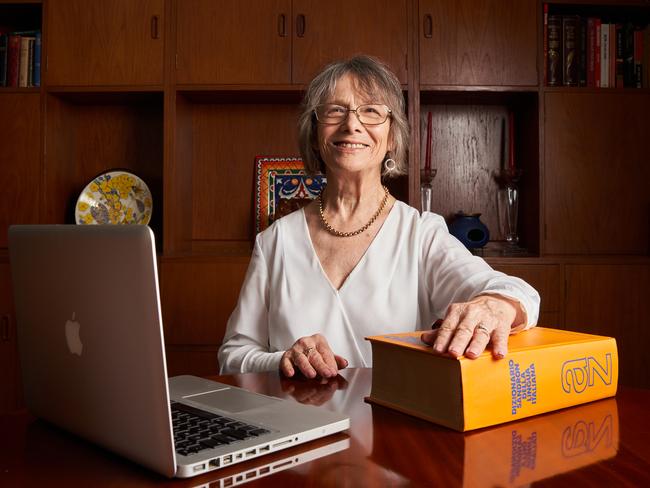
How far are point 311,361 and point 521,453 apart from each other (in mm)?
472

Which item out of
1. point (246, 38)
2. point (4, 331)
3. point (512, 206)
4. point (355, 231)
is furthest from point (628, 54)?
point (4, 331)

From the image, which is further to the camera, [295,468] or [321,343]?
[321,343]

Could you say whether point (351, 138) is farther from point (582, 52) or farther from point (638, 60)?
point (638, 60)

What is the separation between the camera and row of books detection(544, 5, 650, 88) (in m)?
2.58

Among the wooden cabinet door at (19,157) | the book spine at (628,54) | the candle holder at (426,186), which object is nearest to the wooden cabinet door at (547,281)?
the candle holder at (426,186)

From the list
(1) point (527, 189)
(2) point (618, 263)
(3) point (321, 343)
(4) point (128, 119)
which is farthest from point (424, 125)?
(3) point (321, 343)

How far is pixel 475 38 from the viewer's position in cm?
255

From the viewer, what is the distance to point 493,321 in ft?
2.77

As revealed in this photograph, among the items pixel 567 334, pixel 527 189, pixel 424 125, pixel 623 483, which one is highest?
pixel 424 125

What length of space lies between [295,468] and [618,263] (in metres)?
2.20

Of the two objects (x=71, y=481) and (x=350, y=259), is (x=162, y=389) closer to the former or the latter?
(x=71, y=481)

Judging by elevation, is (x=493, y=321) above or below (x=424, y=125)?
below

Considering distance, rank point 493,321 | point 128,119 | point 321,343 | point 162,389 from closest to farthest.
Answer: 1. point 162,389
2. point 493,321
3. point 321,343
4. point 128,119

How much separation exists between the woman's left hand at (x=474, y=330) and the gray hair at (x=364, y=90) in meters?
0.83
